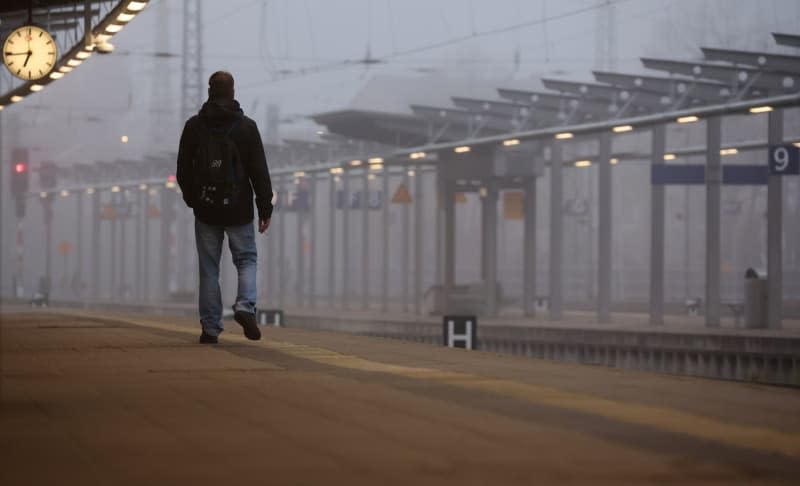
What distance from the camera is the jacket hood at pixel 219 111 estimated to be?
1091 centimetres

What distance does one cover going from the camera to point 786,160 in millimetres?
32281

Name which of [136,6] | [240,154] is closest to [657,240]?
[136,6]

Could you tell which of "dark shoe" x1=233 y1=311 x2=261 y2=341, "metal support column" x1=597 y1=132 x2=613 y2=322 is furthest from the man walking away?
"metal support column" x1=597 y1=132 x2=613 y2=322

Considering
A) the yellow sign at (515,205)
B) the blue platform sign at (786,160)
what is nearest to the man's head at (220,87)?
the blue platform sign at (786,160)

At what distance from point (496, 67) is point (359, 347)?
128 m

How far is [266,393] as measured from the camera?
729 centimetres

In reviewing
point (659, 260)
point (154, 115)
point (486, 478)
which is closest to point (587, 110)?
point (659, 260)

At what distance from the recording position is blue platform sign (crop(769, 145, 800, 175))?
3228cm

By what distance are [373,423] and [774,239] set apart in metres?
29.0

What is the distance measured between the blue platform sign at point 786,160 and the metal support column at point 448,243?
517 inches

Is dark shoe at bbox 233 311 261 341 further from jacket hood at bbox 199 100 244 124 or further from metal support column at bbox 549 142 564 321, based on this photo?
metal support column at bbox 549 142 564 321

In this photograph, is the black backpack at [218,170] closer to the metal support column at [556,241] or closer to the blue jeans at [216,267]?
the blue jeans at [216,267]

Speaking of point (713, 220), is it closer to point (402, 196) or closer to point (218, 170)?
point (402, 196)

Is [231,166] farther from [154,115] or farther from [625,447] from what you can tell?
[154,115]
